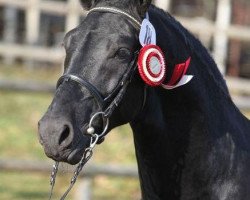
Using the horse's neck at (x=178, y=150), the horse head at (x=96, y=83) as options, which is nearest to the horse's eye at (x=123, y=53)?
the horse head at (x=96, y=83)

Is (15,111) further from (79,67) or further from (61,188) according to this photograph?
(79,67)

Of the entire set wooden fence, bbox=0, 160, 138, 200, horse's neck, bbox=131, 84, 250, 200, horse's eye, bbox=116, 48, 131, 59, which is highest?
horse's eye, bbox=116, 48, 131, 59

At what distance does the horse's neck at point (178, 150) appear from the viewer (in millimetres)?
3391

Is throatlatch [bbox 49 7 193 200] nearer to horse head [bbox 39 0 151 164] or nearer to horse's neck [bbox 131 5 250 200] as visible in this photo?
horse head [bbox 39 0 151 164]

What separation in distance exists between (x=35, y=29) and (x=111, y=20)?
9368mm

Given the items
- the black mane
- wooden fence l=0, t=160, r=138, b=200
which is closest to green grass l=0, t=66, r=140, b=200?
wooden fence l=0, t=160, r=138, b=200

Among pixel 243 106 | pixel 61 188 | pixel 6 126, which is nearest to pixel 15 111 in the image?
pixel 6 126

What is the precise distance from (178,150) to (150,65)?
0.44 meters

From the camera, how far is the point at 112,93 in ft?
10.4

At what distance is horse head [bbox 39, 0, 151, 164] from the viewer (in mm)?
2979

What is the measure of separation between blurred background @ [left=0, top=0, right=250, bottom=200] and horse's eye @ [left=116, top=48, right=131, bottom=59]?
3.76 m

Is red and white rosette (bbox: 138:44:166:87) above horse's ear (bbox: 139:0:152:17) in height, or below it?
below

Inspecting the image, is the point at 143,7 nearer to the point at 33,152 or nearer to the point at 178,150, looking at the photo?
the point at 178,150

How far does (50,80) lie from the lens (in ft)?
36.1
